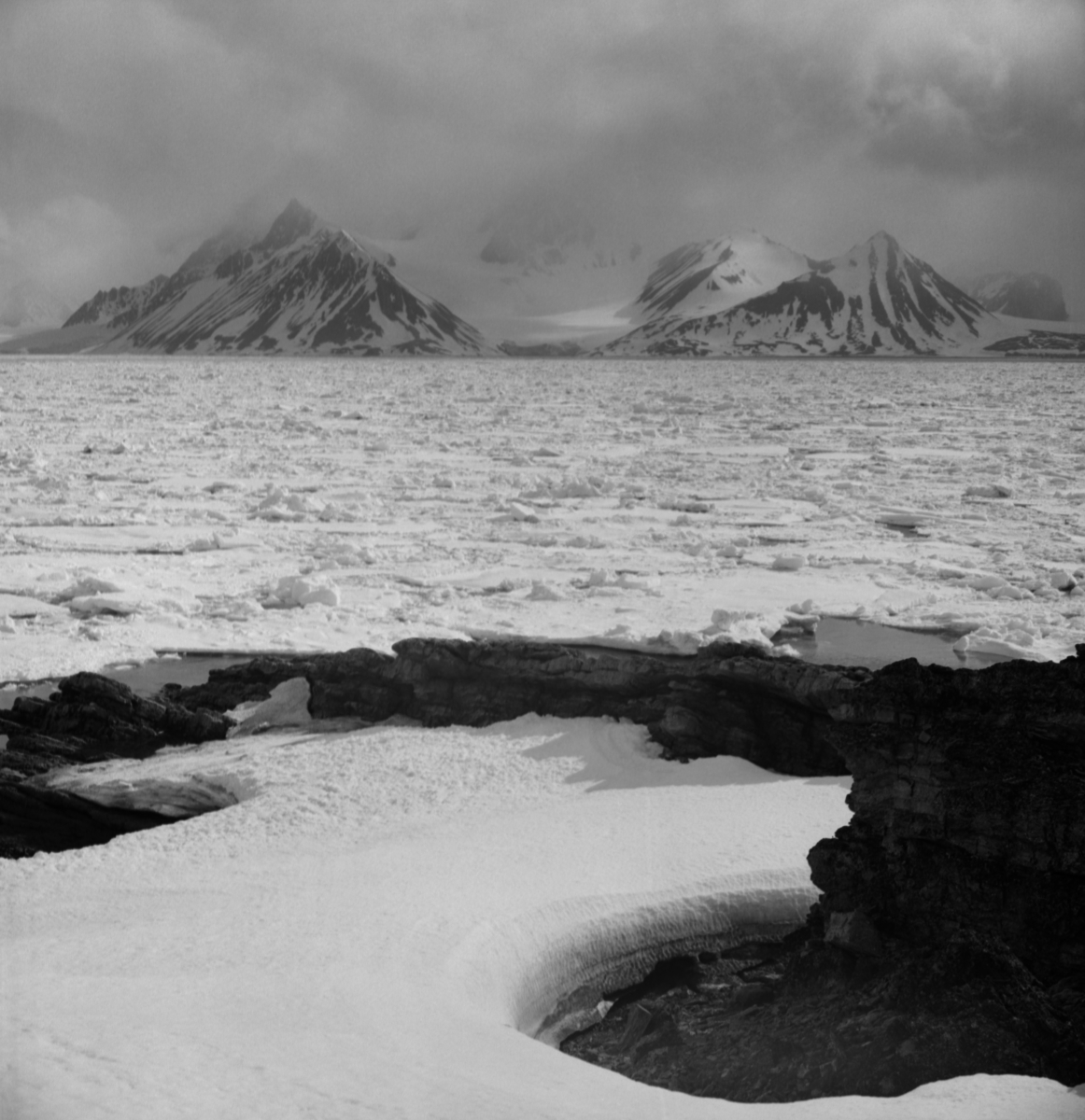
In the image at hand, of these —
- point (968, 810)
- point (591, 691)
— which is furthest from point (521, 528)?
point (968, 810)

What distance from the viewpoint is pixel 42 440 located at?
1026 inches

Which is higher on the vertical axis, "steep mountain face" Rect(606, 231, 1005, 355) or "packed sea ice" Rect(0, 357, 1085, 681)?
"steep mountain face" Rect(606, 231, 1005, 355)

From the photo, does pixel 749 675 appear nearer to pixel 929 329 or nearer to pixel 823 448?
pixel 823 448

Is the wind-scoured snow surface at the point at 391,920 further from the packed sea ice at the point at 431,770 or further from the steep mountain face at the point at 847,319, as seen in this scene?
the steep mountain face at the point at 847,319

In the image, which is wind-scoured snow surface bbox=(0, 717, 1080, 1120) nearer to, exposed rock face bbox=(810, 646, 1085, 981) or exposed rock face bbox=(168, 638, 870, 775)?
exposed rock face bbox=(168, 638, 870, 775)

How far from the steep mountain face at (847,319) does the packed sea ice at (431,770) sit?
5091 inches

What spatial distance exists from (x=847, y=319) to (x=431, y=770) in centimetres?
17540

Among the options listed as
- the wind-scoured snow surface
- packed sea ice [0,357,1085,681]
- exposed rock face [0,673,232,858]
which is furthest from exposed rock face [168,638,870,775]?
packed sea ice [0,357,1085,681]

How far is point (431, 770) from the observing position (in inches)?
338

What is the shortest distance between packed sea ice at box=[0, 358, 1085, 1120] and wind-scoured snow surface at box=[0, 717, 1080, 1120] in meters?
0.02

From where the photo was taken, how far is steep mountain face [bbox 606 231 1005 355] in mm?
160125

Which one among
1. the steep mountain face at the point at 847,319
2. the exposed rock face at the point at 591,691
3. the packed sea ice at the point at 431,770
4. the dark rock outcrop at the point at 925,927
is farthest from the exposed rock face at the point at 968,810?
the steep mountain face at the point at 847,319

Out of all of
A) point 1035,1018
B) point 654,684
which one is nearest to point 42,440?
point 654,684

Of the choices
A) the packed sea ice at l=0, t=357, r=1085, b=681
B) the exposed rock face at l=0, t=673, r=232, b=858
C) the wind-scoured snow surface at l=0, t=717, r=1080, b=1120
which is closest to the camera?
the wind-scoured snow surface at l=0, t=717, r=1080, b=1120
